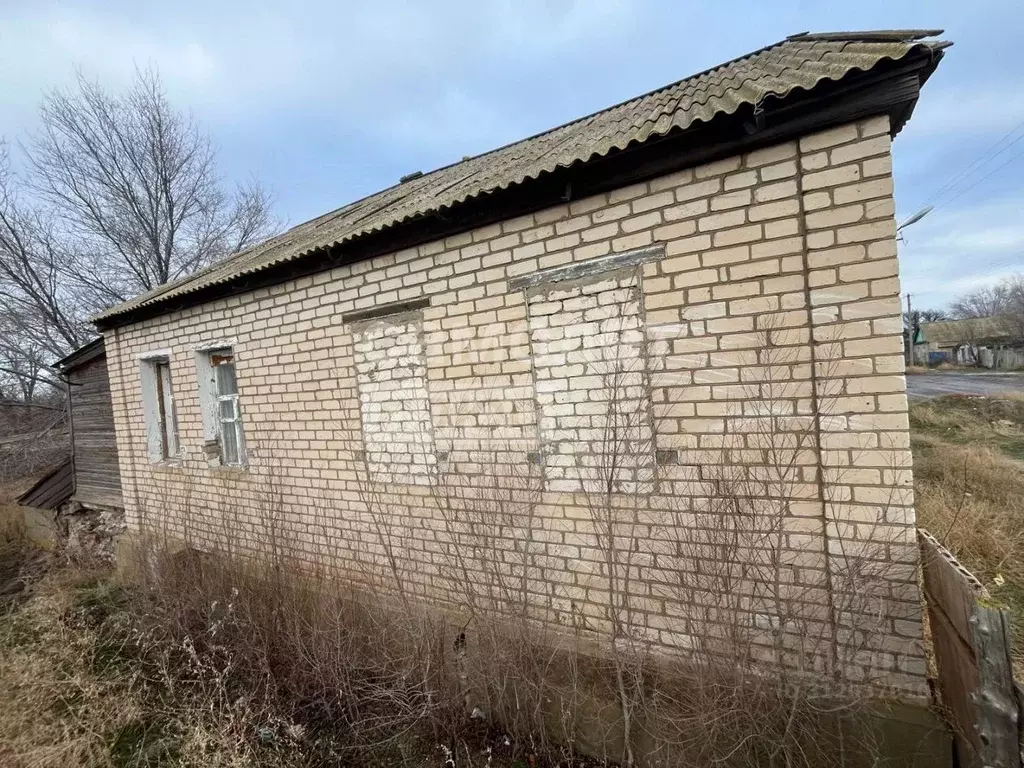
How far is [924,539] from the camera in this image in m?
2.29

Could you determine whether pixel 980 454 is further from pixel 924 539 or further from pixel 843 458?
pixel 843 458

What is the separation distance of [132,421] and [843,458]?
7364 millimetres

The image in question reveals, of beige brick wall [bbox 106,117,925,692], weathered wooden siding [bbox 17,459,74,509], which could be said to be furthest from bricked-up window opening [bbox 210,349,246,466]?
weathered wooden siding [bbox 17,459,74,509]

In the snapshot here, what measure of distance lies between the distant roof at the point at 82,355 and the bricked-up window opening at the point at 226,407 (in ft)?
10.9

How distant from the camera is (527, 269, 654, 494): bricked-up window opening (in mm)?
Answer: 2584

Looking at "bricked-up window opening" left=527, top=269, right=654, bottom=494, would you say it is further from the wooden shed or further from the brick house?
the wooden shed

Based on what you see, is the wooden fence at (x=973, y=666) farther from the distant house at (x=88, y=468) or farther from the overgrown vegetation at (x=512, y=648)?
the distant house at (x=88, y=468)

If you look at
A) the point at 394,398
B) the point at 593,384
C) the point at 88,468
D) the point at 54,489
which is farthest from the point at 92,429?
the point at 593,384

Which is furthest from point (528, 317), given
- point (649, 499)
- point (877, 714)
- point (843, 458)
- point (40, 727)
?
point (40, 727)

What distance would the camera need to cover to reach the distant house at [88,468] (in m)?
7.32

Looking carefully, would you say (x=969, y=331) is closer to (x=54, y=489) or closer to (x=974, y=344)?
(x=974, y=344)

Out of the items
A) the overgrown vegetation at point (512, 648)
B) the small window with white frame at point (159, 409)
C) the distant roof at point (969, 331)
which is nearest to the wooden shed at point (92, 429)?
the small window with white frame at point (159, 409)

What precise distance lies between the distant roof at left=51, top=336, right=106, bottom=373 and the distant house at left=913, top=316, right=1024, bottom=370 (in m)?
43.5

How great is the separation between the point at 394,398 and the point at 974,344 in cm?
5145
